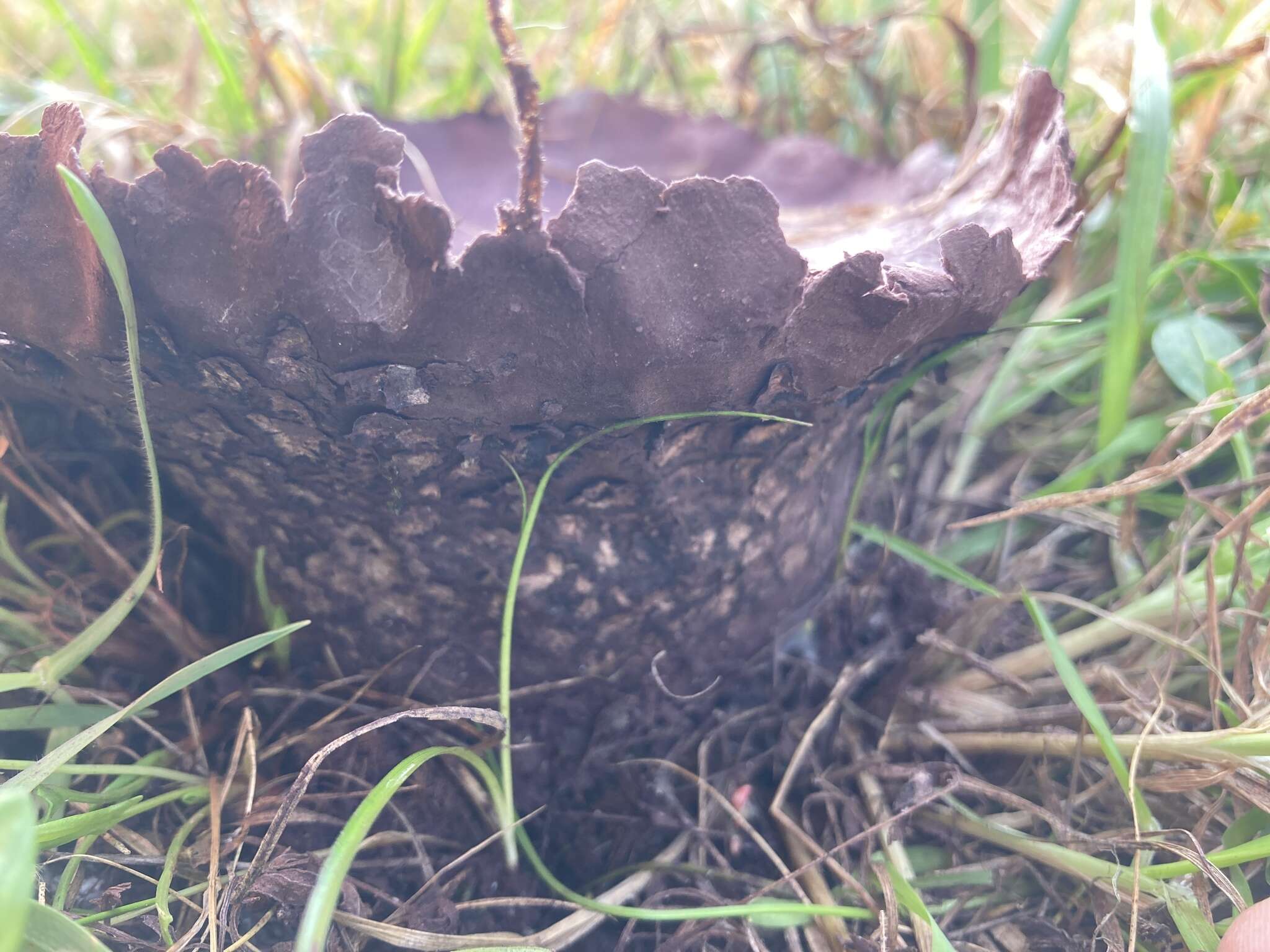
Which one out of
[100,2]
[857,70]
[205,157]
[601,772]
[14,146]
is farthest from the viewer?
[100,2]

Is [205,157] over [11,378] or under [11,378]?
over

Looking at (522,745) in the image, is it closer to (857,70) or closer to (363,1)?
(857,70)

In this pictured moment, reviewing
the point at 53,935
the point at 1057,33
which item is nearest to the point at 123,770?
the point at 53,935

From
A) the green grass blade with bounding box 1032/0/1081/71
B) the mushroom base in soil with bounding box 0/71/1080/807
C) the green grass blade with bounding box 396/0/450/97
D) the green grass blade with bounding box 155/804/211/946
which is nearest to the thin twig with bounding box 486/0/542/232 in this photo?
the mushroom base in soil with bounding box 0/71/1080/807

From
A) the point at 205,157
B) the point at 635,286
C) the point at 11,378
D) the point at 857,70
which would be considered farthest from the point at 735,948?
the point at 857,70

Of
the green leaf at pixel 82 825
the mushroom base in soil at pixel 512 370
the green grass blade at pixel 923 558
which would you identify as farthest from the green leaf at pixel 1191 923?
the green leaf at pixel 82 825

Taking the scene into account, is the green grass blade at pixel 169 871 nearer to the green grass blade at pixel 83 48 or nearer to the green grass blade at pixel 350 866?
the green grass blade at pixel 350 866

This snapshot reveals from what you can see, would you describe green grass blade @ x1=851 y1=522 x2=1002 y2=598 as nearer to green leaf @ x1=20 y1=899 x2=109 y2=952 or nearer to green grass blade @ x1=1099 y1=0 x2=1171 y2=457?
green grass blade @ x1=1099 y1=0 x2=1171 y2=457
